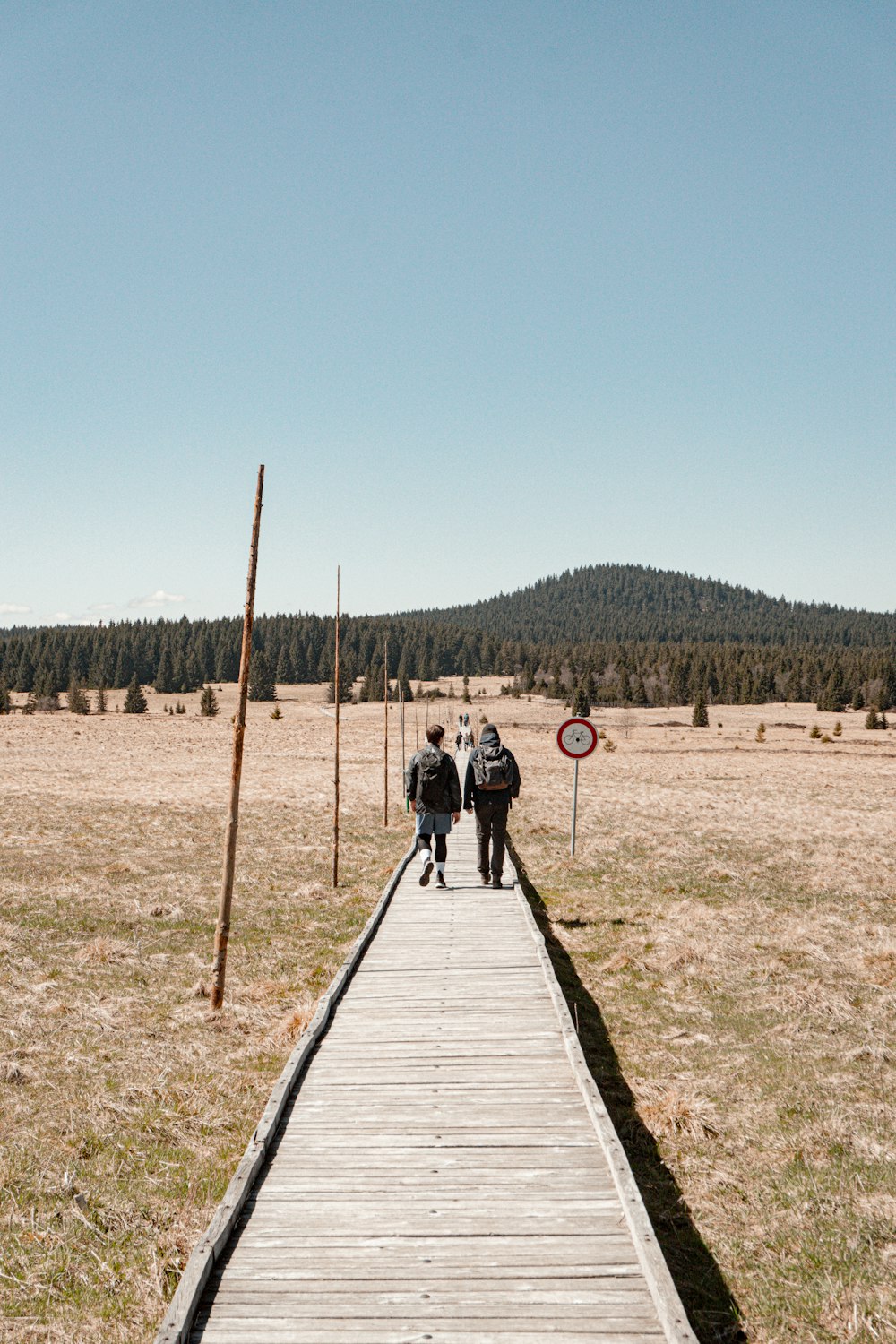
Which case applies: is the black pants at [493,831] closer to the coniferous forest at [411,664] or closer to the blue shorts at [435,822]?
the blue shorts at [435,822]

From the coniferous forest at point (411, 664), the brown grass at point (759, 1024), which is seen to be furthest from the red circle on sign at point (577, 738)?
the coniferous forest at point (411, 664)

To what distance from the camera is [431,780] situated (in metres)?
12.5

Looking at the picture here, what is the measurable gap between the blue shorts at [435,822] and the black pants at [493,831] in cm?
48

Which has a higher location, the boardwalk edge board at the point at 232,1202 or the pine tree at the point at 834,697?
the pine tree at the point at 834,697

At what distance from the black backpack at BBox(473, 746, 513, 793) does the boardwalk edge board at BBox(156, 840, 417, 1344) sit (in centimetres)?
447

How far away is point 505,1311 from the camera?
4.14 metres

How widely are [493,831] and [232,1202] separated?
8856 mm

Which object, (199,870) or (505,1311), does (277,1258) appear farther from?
(199,870)

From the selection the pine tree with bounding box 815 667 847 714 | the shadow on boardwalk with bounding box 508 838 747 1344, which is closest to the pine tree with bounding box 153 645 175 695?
the pine tree with bounding box 815 667 847 714

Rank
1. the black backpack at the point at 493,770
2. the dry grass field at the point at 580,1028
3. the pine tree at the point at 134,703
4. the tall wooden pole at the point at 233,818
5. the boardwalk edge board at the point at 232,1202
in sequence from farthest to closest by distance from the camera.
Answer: the pine tree at the point at 134,703
the black backpack at the point at 493,770
the tall wooden pole at the point at 233,818
the dry grass field at the point at 580,1028
the boardwalk edge board at the point at 232,1202

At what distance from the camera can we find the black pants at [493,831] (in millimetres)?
12797

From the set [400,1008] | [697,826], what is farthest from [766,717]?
[400,1008]

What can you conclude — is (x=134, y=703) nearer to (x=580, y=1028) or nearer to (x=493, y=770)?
(x=493, y=770)

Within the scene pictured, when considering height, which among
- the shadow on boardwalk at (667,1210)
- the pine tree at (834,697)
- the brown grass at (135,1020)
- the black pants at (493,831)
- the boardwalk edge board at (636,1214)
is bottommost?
the brown grass at (135,1020)
